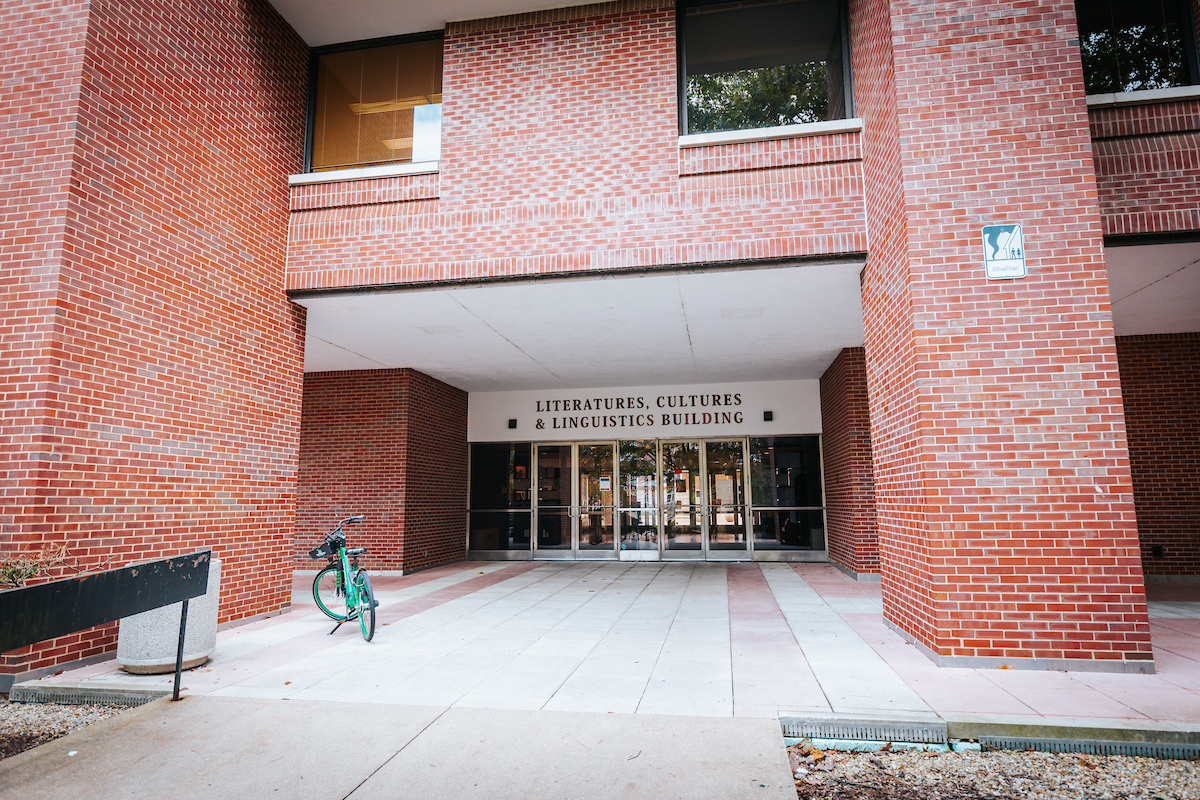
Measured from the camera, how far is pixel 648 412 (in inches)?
509

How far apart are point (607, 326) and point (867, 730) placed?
5844 mm

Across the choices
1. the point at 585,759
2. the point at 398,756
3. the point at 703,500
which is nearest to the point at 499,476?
the point at 703,500

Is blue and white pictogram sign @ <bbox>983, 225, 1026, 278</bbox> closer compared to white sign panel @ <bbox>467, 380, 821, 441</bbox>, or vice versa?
Answer: blue and white pictogram sign @ <bbox>983, 225, 1026, 278</bbox>

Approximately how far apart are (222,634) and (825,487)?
9.79 m

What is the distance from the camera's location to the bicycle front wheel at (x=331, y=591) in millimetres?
6121

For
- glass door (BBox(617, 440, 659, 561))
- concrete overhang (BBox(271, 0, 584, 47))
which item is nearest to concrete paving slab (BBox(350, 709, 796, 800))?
concrete overhang (BBox(271, 0, 584, 47))

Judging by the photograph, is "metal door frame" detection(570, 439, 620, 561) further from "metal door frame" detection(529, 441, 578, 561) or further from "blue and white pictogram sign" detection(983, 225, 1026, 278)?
"blue and white pictogram sign" detection(983, 225, 1026, 278)

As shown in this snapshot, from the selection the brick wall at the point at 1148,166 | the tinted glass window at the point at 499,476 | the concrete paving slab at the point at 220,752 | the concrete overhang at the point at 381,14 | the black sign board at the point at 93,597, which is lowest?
the concrete paving slab at the point at 220,752

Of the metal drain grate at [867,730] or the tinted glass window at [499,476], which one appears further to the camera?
the tinted glass window at [499,476]

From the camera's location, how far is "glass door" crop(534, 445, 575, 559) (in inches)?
520

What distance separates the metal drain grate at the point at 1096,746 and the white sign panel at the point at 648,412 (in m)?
9.20

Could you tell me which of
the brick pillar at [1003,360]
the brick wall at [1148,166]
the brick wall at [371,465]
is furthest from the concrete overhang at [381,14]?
the brick wall at [1148,166]

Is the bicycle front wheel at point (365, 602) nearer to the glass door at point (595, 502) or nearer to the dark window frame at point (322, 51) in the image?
the dark window frame at point (322, 51)

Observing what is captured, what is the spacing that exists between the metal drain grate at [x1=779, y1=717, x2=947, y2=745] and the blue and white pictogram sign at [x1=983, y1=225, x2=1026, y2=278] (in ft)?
10.7
